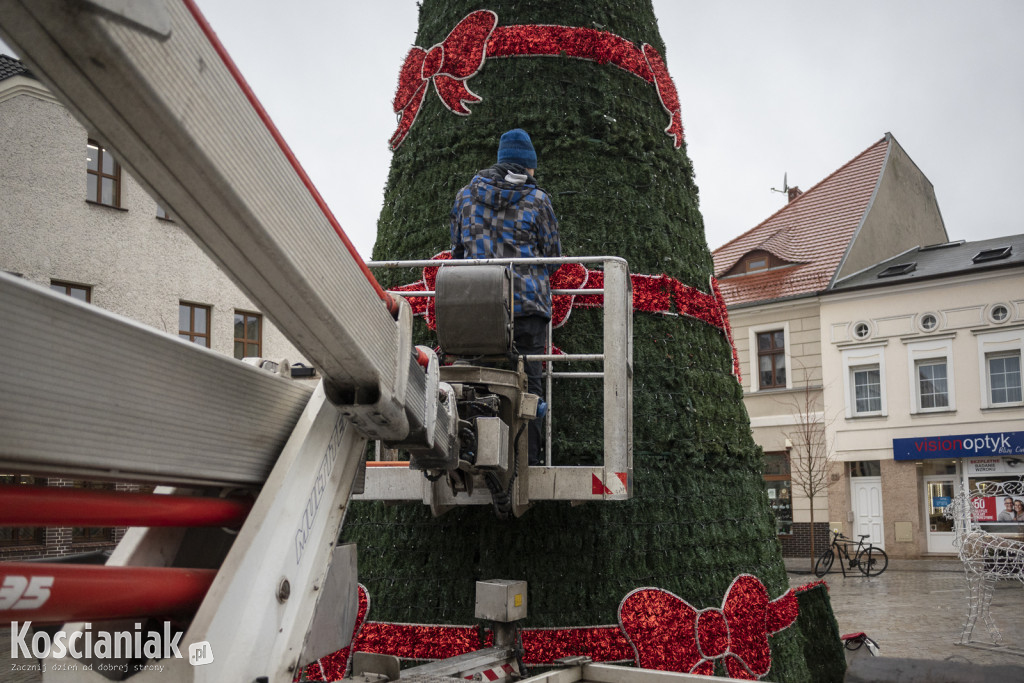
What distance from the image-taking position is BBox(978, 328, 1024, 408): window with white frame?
74.1 feet

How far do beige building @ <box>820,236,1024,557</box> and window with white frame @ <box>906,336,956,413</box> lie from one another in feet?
0.09

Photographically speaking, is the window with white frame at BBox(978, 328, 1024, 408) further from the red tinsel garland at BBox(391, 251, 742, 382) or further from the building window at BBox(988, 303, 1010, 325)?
the red tinsel garland at BBox(391, 251, 742, 382)

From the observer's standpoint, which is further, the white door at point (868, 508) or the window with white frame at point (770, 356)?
the window with white frame at point (770, 356)

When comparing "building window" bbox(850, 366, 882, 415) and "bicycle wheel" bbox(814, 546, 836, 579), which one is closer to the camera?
"bicycle wheel" bbox(814, 546, 836, 579)

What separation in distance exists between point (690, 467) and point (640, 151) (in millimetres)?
2055

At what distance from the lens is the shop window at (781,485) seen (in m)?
25.1

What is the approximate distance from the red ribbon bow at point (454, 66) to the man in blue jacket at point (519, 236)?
5.56 ft

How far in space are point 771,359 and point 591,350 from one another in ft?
71.2

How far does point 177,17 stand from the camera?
1510 millimetres

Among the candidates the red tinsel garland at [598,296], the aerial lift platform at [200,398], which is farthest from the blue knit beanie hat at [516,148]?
the aerial lift platform at [200,398]

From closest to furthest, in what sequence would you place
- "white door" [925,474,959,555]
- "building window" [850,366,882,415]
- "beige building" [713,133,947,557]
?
"white door" [925,474,959,555]
"building window" [850,366,882,415]
"beige building" [713,133,947,557]

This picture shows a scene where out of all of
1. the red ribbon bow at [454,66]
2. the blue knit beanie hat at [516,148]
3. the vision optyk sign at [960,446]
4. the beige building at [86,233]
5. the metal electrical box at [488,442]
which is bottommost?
the metal electrical box at [488,442]

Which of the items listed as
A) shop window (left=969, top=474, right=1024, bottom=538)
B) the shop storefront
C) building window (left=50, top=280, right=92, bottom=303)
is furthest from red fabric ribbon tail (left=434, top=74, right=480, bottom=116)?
the shop storefront

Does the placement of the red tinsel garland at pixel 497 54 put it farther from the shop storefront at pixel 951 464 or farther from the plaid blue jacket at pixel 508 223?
the shop storefront at pixel 951 464
